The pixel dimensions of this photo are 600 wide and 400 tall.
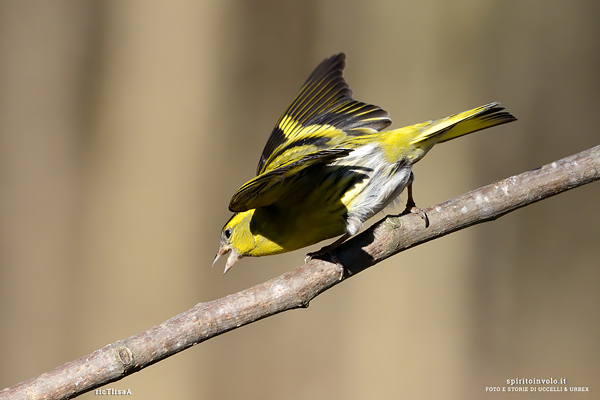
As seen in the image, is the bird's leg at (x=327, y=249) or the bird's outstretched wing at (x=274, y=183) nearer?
the bird's outstretched wing at (x=274, y=183)

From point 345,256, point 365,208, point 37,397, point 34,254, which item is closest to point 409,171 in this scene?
point 365,208

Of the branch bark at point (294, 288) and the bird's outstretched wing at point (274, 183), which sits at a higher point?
the bird's outstretched wing at point (274, 183)

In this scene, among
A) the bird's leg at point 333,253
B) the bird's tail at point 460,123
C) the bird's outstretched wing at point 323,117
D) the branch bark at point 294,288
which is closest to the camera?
the branch bark at point 294,288

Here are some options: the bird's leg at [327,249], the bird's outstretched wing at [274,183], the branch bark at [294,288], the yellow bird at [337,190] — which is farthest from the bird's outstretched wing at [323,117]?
the branch bark at [294,288]

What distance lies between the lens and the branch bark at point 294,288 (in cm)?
123

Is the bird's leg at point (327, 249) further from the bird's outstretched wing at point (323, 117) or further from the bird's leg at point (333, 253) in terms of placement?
the bird's outstretched wing at point (323, 117)

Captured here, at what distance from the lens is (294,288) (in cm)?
146

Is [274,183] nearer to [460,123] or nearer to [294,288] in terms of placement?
[294,288]

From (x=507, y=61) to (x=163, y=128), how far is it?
2.20 meters

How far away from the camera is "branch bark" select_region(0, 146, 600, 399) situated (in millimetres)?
1227

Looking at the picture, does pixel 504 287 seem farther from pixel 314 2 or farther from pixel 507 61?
pixel 314 2

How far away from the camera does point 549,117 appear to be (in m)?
3.16

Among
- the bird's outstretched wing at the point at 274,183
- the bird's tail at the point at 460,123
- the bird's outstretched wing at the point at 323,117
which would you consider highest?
the bird's outstretched wing at the point at 323,117

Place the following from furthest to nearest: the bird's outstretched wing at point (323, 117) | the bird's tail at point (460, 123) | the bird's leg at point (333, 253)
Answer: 1. the bird's outstretched wing at point (323, 117)
2. the bird's tail at point (460, 123)
3. the bird's leg at point (333, 253)
